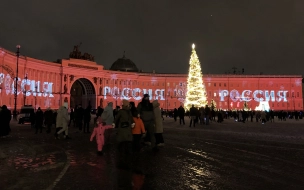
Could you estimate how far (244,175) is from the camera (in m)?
7.32

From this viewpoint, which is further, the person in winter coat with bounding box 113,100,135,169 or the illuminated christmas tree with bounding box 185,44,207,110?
the illuminated christmas tree with bounding box 185,44,207,110

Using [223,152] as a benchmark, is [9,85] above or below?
above

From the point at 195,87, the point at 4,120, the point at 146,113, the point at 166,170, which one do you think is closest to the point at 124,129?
the point at 146,113

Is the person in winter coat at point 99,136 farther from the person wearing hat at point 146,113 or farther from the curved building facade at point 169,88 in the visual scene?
the curved building facade at point 169,88

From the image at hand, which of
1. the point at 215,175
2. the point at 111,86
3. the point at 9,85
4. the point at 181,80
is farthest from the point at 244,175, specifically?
the point at 181,80

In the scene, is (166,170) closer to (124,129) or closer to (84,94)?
(124,129)

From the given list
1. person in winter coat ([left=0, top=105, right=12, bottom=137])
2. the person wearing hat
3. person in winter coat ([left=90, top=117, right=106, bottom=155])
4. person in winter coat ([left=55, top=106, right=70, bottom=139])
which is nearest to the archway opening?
person in winter coat ([left=0, top=105, right=12, bottom=137])

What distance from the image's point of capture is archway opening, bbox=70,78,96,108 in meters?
99.9

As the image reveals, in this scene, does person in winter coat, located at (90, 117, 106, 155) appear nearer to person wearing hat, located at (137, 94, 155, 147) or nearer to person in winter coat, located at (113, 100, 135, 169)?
person in winter coat, located at (113, 100, 135, 169)

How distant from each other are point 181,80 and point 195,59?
209 ft

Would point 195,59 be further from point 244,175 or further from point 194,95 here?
point 244,175

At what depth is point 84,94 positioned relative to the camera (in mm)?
102938

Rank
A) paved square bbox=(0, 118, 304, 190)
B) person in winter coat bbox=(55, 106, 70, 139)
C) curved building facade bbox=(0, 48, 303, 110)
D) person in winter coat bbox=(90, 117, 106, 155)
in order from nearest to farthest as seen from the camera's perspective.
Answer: paved square bbox=(0, 118, 304, 190), person in winter coat bbox=(90, 117, 106, 155), person in winter coat bbox=(55, 106, 70, 139), curved building facade bbox=(0, 48, 303, 110)

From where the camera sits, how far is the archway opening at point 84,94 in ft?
328
